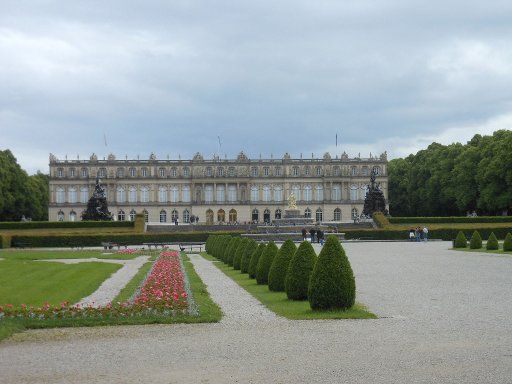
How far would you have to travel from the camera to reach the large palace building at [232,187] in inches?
3816

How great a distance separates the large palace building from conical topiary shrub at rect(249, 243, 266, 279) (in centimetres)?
7806

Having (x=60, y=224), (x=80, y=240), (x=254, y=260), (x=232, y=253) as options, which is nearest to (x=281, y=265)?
(x=254, y=260)

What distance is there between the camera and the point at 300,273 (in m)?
13.3

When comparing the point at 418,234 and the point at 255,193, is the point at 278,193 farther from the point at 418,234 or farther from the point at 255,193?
the point at 418,234

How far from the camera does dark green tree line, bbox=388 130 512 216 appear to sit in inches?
2228

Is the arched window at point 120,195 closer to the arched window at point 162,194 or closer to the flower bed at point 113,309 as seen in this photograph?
the arched window at point 162,194

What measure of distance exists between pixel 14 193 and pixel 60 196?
25.2 m

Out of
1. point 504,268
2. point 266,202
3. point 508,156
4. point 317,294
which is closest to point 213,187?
point 266,202

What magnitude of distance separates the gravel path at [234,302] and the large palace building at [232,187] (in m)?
77.7

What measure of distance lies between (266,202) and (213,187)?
7582 mm

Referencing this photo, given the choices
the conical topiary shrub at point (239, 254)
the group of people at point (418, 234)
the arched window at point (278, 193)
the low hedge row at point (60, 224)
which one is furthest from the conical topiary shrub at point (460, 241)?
the arched window at point (278, 193)

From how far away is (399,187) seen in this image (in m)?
90.8

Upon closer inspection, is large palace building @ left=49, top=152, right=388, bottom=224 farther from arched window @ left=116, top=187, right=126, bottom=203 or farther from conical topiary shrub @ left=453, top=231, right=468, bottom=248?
conical topiary shrub @ left=453, top=231, right=468, bottom=248

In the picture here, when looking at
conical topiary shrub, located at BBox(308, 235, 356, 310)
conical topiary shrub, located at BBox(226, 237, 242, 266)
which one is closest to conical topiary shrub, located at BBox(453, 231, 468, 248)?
conical topiary shrub, located at BBox(226, 237, 242, 266)
